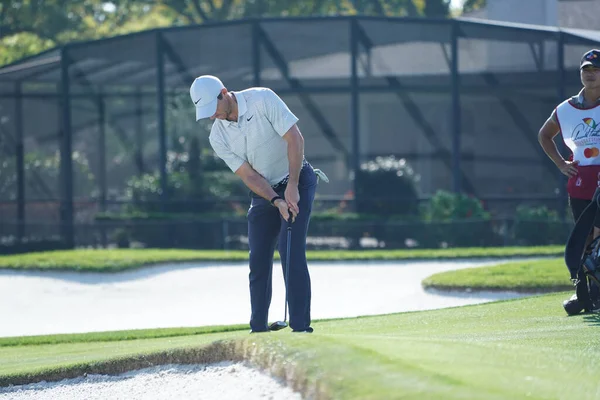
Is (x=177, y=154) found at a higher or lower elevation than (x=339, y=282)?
higher

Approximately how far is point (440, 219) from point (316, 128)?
202 inches

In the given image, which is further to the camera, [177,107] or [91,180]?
[91,180]

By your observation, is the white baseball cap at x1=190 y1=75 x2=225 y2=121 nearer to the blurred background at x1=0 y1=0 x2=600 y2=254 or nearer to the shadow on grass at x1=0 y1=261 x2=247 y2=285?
the shadow on grass at x1=0 y1=261 x2=247 y2=285

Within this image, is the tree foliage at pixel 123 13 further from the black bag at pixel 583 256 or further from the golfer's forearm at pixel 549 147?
the black bag at pixel 583 256

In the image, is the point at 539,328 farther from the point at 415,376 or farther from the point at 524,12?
the point at 524,12

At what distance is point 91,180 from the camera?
26484 millimetres

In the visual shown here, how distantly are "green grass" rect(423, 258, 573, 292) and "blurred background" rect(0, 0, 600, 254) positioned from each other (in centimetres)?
575

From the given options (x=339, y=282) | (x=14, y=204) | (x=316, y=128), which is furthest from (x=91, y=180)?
(x=339, y=282)

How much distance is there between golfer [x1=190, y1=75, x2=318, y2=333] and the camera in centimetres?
736

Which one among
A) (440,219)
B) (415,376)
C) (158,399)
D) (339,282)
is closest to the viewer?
(415,376)

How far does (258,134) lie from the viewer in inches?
295

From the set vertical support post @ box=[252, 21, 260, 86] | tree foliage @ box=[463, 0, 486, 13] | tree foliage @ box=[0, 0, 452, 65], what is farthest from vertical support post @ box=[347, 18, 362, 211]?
tree foliage @ box=[463, 0, 486, 13]

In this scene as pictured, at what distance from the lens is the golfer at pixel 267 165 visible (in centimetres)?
736

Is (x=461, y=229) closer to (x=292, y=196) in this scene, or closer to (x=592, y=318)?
(x=592, y=318)
